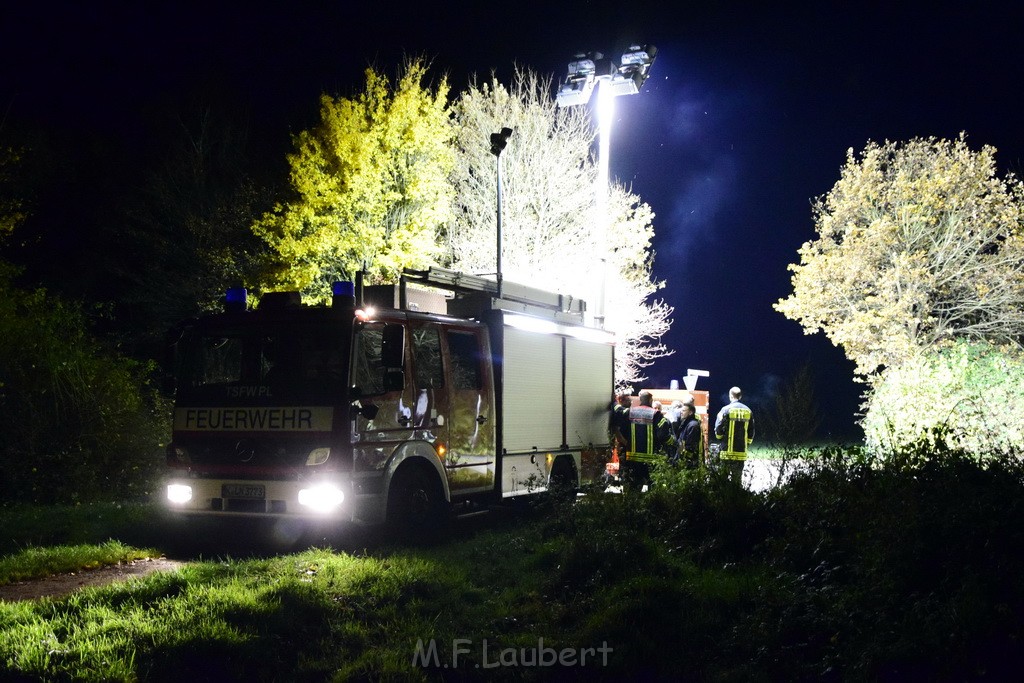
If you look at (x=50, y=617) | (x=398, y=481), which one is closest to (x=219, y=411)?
(x=398, y=481)

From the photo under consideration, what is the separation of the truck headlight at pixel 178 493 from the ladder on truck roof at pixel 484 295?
112 inches

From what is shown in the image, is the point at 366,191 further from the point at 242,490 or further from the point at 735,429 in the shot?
the point at 242,490

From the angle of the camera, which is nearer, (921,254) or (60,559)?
(60,559)

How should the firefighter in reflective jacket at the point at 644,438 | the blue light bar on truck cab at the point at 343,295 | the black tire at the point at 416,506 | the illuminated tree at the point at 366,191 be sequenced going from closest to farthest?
the blue light bar on truck cab at the point at 343,295 < the black tire at the point at 416,506 < the firefighter in reflective jacket at the point at 644,438 < the illuminated tree at the point at 366,191

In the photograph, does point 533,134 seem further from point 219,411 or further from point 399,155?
point 219,411

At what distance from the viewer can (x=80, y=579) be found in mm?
7762

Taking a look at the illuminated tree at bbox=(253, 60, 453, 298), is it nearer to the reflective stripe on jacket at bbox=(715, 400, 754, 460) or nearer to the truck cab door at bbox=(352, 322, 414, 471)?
the reflective stripe on jacket at bbox=(715, 400, 754, 460)

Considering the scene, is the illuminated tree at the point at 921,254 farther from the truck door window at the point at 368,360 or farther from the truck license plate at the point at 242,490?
the truck license plate at the point at 242,490

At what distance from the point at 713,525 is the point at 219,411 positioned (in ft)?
15.2

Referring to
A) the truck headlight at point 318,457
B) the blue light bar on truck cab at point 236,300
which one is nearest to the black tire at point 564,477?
the truck headlight at point 318,457

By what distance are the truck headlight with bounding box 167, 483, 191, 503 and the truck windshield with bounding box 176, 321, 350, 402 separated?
33.7 inches

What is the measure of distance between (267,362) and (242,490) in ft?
3.91

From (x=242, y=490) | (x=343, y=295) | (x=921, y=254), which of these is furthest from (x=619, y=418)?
(x=921, y=254)

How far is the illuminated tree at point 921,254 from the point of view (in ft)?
Answer: 81.0
